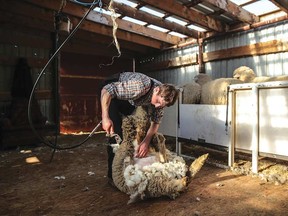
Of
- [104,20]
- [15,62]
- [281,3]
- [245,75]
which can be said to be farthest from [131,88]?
[15,62]

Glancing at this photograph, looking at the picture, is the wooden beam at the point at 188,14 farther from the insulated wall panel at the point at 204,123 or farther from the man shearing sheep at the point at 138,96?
the man shearing sheep at the point at 138,96

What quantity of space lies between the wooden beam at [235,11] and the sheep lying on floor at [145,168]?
314 centimetres

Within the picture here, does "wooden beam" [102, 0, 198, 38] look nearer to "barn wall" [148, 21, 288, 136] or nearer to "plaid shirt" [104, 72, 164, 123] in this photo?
"barn wall" [148, 21, 288, 136]

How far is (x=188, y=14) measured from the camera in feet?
16.0

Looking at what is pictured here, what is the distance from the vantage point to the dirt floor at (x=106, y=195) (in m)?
1.90

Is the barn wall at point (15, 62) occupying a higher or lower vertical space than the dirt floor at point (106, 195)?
higher

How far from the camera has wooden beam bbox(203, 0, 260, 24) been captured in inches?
176

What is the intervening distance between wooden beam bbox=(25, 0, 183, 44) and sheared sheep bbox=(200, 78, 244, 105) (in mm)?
2989

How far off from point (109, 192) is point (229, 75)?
4370 millimetres

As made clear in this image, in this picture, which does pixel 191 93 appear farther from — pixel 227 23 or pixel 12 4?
pixel 12 4

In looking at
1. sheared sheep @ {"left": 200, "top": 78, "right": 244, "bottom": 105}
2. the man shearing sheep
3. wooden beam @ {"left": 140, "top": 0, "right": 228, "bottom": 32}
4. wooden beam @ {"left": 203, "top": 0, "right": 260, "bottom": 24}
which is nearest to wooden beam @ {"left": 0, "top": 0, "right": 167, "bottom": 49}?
wooden beam @ {"left": 140, "top": 0, "right": 228, "bottom": 32}

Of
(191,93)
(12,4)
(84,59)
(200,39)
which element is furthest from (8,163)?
(200,39)

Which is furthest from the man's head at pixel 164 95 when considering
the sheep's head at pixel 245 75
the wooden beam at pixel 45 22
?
the wooden beam at pixel 45 22

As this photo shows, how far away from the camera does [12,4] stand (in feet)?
15.7
